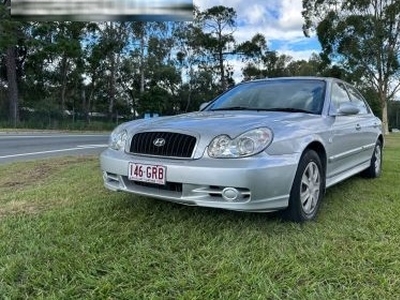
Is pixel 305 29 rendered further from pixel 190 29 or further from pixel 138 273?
pixel 138 273

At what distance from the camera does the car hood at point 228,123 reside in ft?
11.0

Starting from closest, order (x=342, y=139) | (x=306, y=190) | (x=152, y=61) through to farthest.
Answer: (x=306, y=190)
(x=342, y=139)
(x=152, y=61)

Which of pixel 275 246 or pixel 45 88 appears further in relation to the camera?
pixel 45 88

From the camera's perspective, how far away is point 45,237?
126 inches

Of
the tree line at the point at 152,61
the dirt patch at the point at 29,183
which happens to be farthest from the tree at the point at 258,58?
the dirt patch at the point at 29,183

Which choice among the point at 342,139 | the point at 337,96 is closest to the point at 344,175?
the point at 342,139

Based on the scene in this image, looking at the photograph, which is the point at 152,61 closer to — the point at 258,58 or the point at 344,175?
the point at 258,58

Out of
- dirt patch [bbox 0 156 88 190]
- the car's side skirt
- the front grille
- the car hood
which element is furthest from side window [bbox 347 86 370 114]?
dirt patch [bbox 0 156 88 190]

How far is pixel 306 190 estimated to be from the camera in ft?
12.0

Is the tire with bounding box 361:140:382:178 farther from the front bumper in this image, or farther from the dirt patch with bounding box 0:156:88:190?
the dirt patch with bounding box 0:156:88:190

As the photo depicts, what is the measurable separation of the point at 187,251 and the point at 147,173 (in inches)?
29.7

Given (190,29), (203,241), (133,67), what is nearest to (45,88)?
(133,67)

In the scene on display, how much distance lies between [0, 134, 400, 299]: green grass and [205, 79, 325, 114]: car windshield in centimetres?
109

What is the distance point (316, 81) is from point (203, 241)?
2.49m
